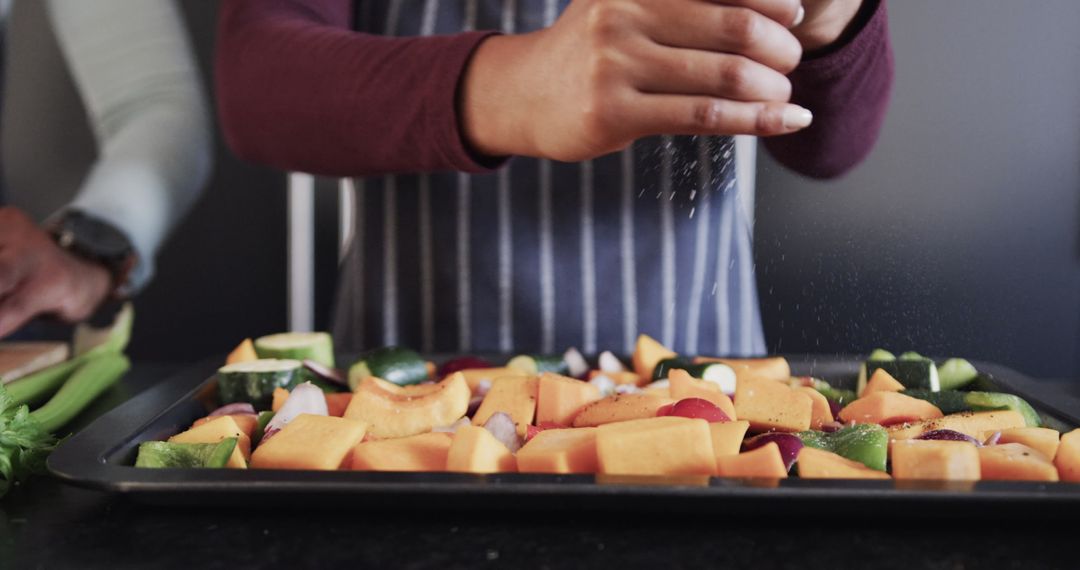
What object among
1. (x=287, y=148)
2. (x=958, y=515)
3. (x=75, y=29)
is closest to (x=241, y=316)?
(x=75, y=29)

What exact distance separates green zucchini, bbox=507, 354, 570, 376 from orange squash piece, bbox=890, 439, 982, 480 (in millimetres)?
686

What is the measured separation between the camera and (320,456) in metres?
0.94

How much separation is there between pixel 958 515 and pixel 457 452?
1.43ft

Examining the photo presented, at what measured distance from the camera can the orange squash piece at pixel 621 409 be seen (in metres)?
1.11

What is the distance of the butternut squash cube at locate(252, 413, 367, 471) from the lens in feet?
3.10

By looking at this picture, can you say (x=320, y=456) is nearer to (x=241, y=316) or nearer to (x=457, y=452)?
(x=457, y=452)

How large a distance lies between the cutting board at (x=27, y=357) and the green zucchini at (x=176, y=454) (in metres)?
0.66

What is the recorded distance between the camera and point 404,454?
3.20ft

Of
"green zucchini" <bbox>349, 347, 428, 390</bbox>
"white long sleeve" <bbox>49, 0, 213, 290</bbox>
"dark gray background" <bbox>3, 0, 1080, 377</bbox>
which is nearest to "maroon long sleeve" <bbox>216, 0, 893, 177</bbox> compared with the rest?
"green zucchini" <bbox>349, 347, 428, 390</bbox>

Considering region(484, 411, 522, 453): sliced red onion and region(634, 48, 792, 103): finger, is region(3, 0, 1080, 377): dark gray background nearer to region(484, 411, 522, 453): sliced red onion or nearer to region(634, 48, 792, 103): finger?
region(634, 48, 792, 103): finger

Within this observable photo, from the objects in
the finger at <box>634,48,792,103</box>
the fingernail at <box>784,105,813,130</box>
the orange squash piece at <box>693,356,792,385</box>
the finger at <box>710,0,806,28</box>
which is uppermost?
the finger at <box>710,0,806,28</box>

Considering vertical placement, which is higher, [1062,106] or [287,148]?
[1062,106]

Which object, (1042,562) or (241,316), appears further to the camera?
(241,316)

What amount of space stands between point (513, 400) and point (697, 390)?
22 cm
